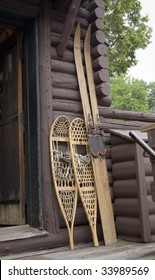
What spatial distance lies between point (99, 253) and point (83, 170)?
1339 millimetres

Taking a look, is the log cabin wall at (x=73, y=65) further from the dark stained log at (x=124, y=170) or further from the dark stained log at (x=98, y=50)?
the dark stained log at (x=124, y=170)

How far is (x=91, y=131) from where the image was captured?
206 inches

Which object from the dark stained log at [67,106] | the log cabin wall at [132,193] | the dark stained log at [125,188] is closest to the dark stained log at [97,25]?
the dark stained log at [67,106]

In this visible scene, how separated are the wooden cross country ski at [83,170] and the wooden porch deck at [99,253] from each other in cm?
36

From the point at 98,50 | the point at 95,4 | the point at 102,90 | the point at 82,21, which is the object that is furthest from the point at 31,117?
the point at 95,4

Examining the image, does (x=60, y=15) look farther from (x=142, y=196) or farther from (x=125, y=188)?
(x=142, y=196)

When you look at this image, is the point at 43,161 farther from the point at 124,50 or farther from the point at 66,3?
the point at 124,50

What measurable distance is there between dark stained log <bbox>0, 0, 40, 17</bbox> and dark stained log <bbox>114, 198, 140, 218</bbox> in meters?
3.27

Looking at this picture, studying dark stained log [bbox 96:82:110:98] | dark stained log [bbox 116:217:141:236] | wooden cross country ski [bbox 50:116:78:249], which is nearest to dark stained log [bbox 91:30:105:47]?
dark stained log [bbox 96:82:110:98]

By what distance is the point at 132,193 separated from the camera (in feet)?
16.0

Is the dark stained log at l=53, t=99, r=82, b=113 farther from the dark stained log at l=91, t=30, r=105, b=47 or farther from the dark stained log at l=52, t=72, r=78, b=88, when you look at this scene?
the dark stained log at l=91, t=30, r=105, b=47
